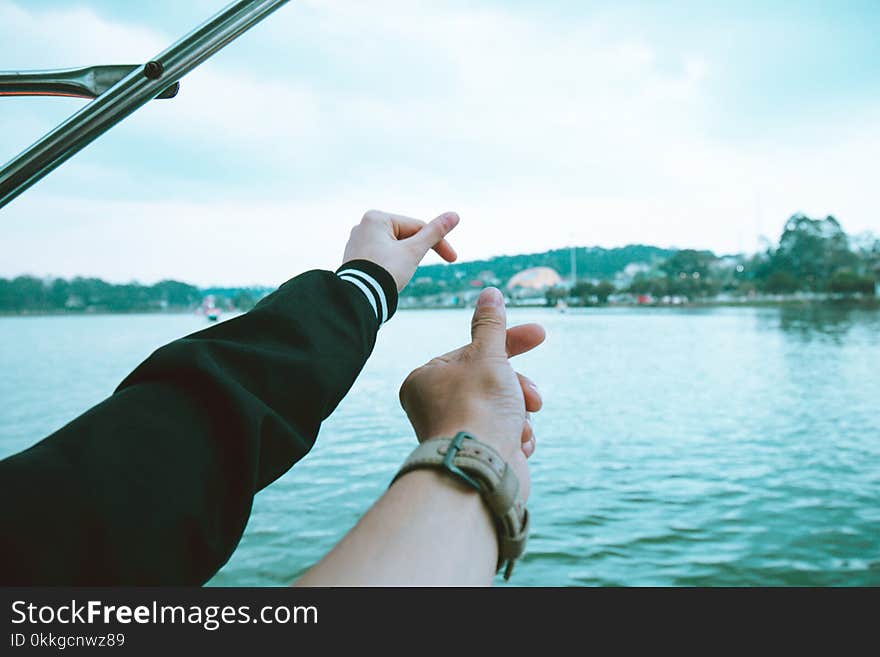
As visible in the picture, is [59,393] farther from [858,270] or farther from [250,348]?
[858,270]

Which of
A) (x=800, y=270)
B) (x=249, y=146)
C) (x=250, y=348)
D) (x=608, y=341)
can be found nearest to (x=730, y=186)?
(x=800, y=270)

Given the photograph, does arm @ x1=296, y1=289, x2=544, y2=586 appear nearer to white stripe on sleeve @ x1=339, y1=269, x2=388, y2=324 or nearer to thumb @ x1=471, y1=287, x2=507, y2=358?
thumb @ x1=471, y1=287, x2=507, y2=358

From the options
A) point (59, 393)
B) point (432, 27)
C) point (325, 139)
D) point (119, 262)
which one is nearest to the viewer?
point (59, 393)

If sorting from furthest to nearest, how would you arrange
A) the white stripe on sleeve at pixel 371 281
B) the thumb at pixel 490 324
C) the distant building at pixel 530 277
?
1. the distant building at pixel 530 277
2. the white stripe on sleeve at pixel 371 281
3. the thumb at pixel 490 324

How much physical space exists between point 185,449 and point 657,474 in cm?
869

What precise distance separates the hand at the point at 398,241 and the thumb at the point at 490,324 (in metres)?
0.19

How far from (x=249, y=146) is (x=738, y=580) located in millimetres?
47075

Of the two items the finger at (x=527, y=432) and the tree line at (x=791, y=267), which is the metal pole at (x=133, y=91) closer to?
the finger at (x=527, y=432)

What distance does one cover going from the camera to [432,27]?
2461 centimetres

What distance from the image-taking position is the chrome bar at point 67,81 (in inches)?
31.9

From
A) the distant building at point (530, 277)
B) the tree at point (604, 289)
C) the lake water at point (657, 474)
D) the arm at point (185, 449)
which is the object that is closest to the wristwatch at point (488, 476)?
the arm at point (185, 449)

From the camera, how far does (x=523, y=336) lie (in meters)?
1.03

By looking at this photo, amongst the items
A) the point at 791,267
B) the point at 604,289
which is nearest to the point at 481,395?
the point at 604,289

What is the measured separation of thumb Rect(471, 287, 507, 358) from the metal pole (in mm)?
481
